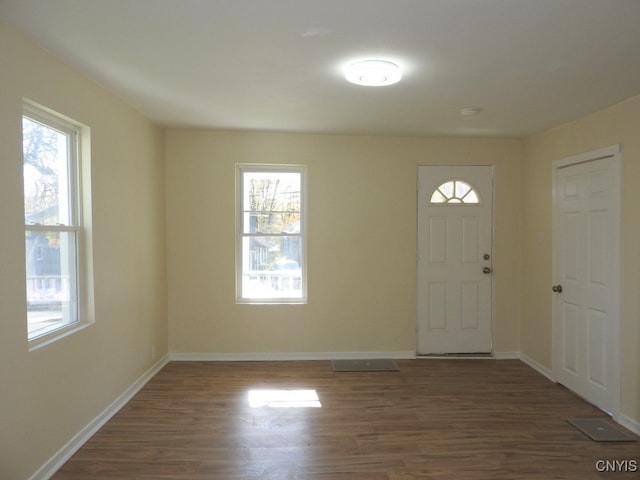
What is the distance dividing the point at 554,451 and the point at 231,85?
3.33 m

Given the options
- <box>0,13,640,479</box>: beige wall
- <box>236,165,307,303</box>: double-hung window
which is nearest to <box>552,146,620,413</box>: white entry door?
<box>0,13,640,479</box>: beige wall

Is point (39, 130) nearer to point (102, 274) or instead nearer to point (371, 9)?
point (102, 274)

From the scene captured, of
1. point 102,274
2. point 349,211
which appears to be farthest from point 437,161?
point 102,274

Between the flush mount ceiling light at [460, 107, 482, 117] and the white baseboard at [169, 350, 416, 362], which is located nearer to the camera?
the flush mount ceiling light at [460, 107, 482, 117]

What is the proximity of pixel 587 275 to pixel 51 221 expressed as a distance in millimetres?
4118

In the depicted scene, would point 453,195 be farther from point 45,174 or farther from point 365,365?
point 45,174

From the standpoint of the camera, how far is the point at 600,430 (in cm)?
279

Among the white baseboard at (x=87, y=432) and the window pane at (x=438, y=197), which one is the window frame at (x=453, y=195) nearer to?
the window pane at (x=438, y=197)

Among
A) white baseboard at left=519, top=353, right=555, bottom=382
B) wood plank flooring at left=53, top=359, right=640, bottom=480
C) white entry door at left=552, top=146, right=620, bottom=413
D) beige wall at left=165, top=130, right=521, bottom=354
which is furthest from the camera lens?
beige wall at left=165, top=130, right=521, bottom=354

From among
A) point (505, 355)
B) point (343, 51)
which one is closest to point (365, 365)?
point (505, 355)

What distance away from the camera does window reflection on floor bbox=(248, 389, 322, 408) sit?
316cm

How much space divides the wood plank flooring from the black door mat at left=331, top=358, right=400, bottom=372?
0.11m

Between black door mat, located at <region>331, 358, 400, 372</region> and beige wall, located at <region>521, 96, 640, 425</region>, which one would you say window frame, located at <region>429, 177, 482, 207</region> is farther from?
black door mat, located at <region>331, 358, 400, 372</region>

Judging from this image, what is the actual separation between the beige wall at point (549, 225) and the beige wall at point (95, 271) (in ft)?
12.9
